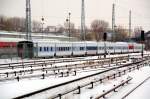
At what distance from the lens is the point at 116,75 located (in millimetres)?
24688

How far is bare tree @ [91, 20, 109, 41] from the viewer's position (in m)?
124

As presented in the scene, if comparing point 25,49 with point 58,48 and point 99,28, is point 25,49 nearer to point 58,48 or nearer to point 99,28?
point 58,48

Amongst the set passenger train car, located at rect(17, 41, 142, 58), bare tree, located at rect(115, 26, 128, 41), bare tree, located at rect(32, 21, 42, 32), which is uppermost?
bare tree, located at rect(32, 21, 42, 32)

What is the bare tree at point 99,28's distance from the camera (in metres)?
124

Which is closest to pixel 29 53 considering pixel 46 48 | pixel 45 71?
pixel 46 48

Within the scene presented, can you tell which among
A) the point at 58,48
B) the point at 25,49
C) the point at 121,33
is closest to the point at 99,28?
the point at 121,33

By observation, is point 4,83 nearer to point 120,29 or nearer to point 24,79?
point 24,79

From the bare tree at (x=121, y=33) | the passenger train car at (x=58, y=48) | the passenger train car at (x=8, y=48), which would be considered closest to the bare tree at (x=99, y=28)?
the bare tree at (x=121, y=33)

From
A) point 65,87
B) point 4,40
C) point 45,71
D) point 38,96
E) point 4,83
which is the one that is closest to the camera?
point 38,96

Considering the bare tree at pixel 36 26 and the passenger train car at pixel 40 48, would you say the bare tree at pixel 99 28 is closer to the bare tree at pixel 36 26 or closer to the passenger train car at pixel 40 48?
the bare tree at pixel 36 26

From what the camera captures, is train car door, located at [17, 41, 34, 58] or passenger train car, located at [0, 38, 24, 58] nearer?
passenger train car, located at [0, 38, 24, 58]

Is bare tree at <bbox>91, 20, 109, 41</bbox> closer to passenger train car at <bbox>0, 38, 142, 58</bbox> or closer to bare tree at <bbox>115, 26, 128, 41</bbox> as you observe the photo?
bare tree at <bbox>115, 26, 128, 41</bbox>

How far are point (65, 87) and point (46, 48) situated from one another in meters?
31.8

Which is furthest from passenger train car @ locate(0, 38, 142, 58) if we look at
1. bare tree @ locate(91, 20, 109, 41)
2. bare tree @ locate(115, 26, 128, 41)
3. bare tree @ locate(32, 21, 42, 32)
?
bare tree @ locate(91, 20, 109, 41)
